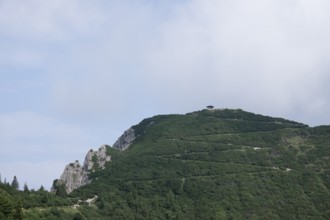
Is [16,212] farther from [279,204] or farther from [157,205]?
[279,204]

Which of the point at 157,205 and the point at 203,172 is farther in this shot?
the point at 203,172

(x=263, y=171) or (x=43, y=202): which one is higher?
(x=263, y=171)

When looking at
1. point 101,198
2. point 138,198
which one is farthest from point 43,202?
point 138,198

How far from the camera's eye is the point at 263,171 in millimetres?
199875

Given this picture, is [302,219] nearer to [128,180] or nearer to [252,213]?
[252,213]

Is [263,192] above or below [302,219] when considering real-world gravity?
above

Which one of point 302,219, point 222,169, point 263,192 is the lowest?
point 302,219

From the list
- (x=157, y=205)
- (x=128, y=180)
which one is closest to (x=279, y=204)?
(x=157, y=205)

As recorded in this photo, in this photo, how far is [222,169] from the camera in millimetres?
199250

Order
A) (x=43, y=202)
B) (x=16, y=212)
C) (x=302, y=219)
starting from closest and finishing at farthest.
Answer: (x=16, y=212), (x=43, y=202), (x=302, y=219)

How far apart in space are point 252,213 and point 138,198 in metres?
40.6

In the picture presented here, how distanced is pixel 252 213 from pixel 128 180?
5071 centimetres

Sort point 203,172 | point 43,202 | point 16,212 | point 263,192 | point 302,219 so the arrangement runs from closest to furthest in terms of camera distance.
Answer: point 16,212 < point 43,202 < point 302,219 < point 263,192 < point 203,172

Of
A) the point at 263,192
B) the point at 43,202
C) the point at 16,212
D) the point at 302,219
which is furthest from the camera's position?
the point at 263,192
